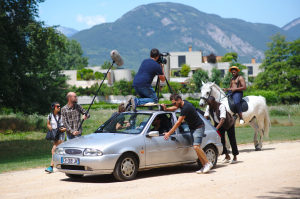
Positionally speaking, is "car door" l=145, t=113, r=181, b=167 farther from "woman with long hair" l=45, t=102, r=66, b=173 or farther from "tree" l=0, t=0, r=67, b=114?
"tree" l=0, t=0, r=67, b=114

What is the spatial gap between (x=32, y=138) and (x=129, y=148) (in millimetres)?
17948

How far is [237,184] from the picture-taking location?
8445 mm

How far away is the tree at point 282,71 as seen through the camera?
249 feet

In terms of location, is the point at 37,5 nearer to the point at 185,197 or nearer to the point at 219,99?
the point at 219,99

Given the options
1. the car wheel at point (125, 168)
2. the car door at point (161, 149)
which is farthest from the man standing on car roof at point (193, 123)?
the car wheel at point (125, 168)

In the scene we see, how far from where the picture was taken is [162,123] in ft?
33.3

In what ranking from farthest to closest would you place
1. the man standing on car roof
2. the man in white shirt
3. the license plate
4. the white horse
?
the white horse < the man in white shirt < the man standing on car roof < the license plate

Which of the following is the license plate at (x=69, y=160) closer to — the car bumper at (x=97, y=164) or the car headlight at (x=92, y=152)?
the car bumper at (x=97, y=164)

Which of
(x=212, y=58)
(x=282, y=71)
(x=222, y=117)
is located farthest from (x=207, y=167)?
(x=212, y=58)

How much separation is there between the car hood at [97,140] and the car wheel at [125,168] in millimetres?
453

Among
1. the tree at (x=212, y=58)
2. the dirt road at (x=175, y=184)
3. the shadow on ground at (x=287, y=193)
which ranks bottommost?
the dirt road at (x=175, y=184)

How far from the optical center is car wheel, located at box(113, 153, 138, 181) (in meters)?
8.78

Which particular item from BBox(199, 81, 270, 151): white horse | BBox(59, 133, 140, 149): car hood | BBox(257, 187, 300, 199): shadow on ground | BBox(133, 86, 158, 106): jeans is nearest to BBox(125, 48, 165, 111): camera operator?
BBox(133, 86, 158, 106): jeans

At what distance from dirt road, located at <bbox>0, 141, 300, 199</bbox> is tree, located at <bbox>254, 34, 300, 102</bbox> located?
224ft
